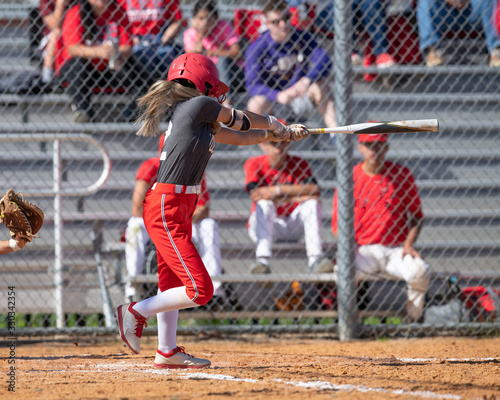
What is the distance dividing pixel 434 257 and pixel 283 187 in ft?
5.87

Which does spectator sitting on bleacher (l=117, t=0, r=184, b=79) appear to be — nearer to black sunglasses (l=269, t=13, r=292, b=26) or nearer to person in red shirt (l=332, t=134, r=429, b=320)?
black sunglasses (l=269, t=13, r=292, b=26)

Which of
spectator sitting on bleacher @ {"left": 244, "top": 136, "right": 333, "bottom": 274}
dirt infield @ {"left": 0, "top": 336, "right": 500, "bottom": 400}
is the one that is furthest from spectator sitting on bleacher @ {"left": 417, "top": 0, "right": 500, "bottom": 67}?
dirt infield @ {"left": 0, "top": 336, "right": 500, "bottom": 400}

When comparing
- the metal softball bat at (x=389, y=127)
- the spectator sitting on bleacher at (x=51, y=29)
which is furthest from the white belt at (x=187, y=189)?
the spectator sitting on bleacher at (x=51, y=29)

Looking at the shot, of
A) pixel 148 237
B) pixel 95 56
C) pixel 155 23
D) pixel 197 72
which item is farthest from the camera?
pixel 155 23

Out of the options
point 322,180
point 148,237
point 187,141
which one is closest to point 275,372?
point 187,141

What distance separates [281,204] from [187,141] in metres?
2.21

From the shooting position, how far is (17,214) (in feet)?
11.1

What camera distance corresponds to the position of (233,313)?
17.1 ft

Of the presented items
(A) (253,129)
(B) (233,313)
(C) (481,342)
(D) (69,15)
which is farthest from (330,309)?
(D) (69,15)

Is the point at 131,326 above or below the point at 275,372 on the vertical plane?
above

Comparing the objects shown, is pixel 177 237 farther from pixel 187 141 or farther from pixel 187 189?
pixel 187 141

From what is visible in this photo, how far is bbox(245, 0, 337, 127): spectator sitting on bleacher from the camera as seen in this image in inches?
236

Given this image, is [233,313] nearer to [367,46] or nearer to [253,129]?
[253,129]

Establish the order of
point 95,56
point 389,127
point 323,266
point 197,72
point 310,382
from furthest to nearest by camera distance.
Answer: point 95,56 → point 323,266 → point 389,127 → point 197,72 → point 310,382
